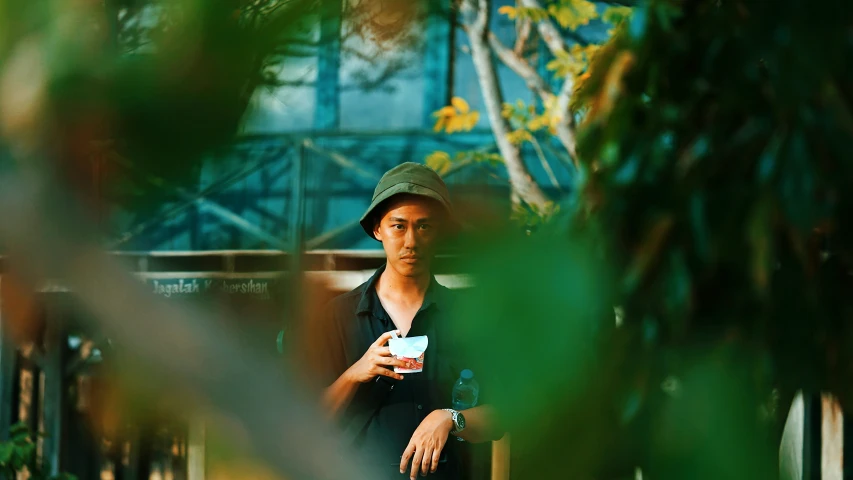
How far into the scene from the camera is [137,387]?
0.23 m

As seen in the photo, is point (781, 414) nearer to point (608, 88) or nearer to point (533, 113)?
point (608, 88)

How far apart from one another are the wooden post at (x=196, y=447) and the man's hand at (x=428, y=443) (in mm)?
666

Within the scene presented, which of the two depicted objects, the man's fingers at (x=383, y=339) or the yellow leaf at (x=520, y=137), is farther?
the yellow leaf at (x=520, y=137)

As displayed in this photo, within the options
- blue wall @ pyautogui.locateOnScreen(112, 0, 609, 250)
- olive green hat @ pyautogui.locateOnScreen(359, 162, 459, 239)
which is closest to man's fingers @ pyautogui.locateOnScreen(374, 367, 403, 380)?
olive green hat @ pyautogui.locateOnScreen(359, 162, 459, 239)

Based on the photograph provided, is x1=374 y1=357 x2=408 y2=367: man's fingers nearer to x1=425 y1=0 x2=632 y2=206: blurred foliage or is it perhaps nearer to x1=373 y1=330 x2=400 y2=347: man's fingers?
x1=373 y1=330 x2=400 y2=347: man's fingers

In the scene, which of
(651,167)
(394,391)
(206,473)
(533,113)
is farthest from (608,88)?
(533,113)

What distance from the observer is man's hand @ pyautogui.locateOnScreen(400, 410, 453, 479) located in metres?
0.91

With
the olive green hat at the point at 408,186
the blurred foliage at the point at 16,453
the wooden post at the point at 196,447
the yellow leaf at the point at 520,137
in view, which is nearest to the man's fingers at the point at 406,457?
the olive green hat at the point at 408,186

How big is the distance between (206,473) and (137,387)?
0.03m

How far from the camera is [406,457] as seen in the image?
89 cm

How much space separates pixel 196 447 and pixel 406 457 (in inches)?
26.7

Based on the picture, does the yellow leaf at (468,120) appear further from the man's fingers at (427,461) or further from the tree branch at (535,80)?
the man's fingers at (427,461)

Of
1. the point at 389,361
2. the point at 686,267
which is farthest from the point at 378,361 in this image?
the point at 686,267

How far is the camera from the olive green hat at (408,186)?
34 centimetres
